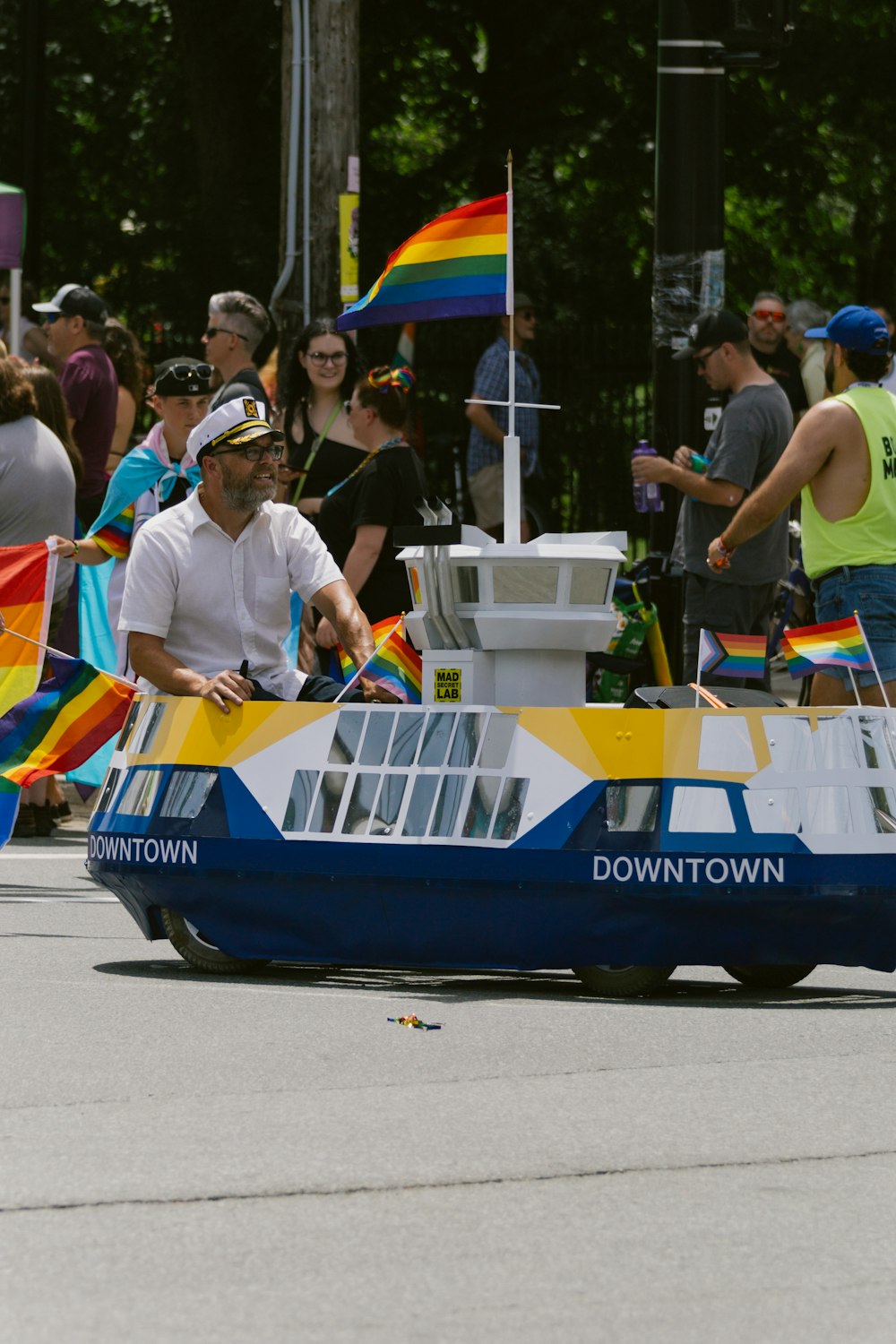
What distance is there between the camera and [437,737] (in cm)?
746

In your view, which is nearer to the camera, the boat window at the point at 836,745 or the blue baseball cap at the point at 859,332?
the boat window at the point at 836,745

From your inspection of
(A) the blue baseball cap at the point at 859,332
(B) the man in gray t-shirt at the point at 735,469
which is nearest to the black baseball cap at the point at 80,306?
(B) the man in gray t-shirt at the point at 735,469

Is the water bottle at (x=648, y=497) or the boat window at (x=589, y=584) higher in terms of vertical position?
the boat window at (x=589, y=584)

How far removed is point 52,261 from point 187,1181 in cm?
2074

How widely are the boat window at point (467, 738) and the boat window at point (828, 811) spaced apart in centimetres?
91

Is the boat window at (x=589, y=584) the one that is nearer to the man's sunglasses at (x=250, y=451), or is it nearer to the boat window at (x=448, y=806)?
the boat window at (x=448, y=806)

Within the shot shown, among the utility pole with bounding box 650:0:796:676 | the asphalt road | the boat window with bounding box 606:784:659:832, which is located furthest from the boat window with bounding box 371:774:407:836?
the utility pole with bounding box 650:0:796:676

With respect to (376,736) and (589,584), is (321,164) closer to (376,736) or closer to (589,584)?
(589,584)

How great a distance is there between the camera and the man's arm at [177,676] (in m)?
7.75

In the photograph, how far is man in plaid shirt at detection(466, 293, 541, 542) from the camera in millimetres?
15438

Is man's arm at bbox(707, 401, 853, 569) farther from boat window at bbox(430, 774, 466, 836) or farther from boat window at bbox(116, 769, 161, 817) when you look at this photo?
boat window at bbox(116, 769, 161, 817)

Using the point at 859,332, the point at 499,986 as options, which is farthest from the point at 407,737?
the point at 859,332

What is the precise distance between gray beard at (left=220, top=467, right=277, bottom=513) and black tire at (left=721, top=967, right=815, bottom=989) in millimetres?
2066

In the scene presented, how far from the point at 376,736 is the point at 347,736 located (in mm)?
87
